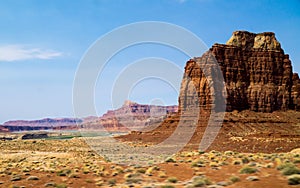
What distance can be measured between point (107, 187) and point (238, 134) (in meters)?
55.5

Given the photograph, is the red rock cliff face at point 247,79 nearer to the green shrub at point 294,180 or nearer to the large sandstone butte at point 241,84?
the large sandstone butte at point 241,84

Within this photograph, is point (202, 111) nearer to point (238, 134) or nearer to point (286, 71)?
point (238, 134)

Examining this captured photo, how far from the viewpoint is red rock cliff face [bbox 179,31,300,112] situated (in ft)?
289

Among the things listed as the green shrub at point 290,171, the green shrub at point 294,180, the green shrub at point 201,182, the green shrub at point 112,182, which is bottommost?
the green shrub at point 112,182

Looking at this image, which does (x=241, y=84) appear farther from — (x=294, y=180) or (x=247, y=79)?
(x=294, y=180)

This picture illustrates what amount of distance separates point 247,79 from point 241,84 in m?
2.67

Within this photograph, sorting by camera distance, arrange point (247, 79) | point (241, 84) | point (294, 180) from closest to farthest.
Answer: point (294, 180) → point (241, 84) → point (247, 79)

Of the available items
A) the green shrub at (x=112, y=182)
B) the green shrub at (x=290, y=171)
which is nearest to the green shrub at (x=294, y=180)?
the green shrub at (x=290, y=171)

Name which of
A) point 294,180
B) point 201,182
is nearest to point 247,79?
point 201,182

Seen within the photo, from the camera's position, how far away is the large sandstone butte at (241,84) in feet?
278

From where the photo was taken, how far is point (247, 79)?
91.7 metres

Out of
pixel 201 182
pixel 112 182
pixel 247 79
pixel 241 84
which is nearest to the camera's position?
pixel 201 182

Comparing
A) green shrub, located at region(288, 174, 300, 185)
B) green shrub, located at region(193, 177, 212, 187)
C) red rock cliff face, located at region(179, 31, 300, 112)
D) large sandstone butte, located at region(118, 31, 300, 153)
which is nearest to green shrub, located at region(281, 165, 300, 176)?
green shrub, located at region(288, 174, 300, 185)

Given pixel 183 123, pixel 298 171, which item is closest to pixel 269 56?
pixel 183 123
